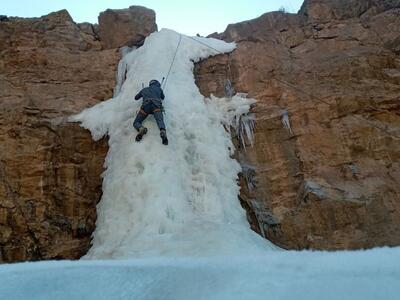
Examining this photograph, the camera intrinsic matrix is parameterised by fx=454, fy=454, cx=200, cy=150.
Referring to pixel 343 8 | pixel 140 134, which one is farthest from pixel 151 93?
pixel 343 8

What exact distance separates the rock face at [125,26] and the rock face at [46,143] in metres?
0.91

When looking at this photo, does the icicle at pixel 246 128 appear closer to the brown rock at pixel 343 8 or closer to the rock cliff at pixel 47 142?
the rock cliff at pixel 47 142

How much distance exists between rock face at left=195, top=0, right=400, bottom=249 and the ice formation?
24.9 inches

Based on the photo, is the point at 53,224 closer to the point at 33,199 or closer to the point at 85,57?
the point at 33,199

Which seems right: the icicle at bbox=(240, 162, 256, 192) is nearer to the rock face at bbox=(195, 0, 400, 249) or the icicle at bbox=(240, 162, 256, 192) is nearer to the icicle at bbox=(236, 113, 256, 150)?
the rock face at bbox=(195, 0, 400, 249)

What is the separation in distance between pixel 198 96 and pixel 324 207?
4.29 metres

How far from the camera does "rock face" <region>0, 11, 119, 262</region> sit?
8289 millimetres

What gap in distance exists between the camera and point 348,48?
12.2 m

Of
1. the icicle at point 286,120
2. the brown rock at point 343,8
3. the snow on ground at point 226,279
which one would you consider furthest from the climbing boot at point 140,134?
the brown rock at point 343,8

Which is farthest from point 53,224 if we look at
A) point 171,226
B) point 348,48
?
point 348,48

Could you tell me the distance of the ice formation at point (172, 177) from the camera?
7078mm

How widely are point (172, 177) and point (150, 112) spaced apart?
65.0 inches

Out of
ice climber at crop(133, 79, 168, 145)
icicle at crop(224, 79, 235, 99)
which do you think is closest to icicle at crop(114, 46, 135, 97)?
ice climber at crop(133, 79, 168, 145)

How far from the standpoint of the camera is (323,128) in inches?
395
